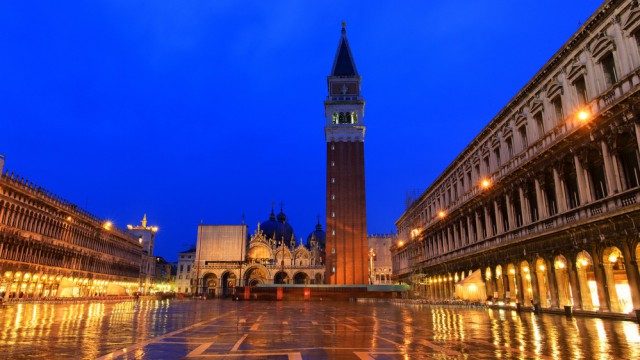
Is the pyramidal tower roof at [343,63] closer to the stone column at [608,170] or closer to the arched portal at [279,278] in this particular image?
the arched portal at [279,278]

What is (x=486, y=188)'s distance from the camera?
36.8 meters

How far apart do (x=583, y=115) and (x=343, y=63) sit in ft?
244

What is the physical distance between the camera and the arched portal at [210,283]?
10412cm

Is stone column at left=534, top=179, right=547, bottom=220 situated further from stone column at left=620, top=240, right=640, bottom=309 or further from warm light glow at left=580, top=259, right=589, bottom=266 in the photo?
stone column at left=620, top=240, right=640, bottom=309

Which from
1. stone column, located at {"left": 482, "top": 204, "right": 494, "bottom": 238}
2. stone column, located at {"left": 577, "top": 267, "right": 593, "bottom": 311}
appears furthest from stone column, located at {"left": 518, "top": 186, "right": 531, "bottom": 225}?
stone column, located at {"left": 577, "top": 267, "right": 593, "bottom": 311}

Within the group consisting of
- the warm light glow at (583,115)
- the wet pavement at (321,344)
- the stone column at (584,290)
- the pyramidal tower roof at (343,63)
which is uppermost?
the pyramidal tower roof at (343,63)

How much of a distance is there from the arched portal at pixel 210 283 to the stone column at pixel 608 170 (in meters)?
93.8

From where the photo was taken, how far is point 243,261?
102562 millimetres

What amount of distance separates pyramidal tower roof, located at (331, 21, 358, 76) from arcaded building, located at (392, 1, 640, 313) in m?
55.1

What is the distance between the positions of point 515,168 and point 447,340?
22.2 meters

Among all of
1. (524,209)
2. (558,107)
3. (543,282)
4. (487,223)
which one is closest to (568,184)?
(524,209)

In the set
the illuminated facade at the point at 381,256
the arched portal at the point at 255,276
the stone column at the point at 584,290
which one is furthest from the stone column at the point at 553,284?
the illuminated facade at the point at 381,256

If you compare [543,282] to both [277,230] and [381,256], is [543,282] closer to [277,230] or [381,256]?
[381,256]

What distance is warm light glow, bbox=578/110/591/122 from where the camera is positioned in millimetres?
23094
